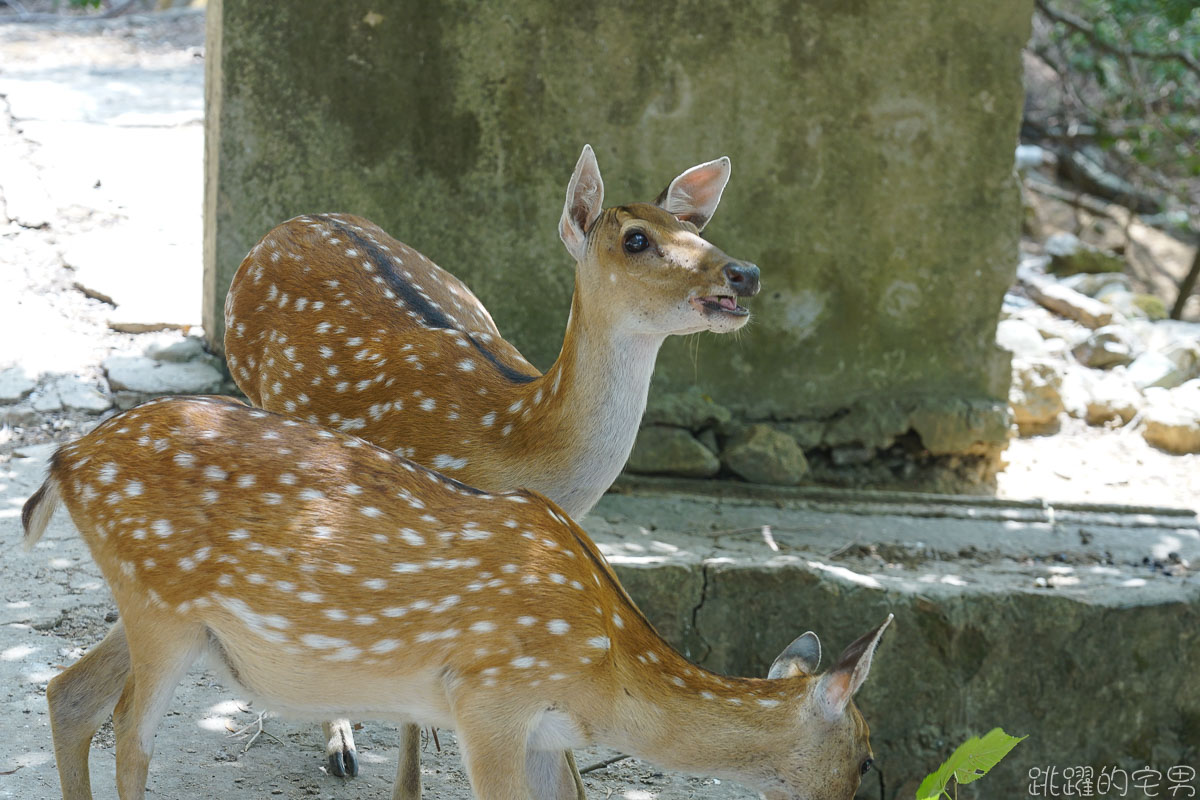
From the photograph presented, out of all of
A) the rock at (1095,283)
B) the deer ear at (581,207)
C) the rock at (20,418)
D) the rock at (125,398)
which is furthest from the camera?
the rock at (1095,283)

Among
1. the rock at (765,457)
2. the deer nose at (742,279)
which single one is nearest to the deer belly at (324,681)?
the deer nose at (742,279)

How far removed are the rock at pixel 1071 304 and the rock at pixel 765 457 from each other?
3.75 m

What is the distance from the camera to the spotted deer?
2.96 meters

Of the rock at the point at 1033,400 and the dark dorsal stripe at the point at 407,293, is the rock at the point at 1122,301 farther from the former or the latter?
the dark dorsal stripe at the point at 407,293

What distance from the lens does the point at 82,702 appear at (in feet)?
11.1

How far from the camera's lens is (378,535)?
119 inches

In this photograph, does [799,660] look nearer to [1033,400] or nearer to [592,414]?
[592,414]

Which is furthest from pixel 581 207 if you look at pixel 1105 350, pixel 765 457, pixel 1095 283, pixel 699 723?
pixel 1095 283

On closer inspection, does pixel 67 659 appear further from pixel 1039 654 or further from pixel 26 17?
pixel 26 17

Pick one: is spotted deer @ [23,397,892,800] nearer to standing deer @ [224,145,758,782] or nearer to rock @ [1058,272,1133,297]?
standing deer @ [224,145,758,782]

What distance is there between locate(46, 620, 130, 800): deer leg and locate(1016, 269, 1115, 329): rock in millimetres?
7641

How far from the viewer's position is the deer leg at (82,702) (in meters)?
3.35

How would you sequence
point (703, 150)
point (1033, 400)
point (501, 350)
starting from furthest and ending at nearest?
point (1033, 400)
point (703, 150)
point (501, 350)

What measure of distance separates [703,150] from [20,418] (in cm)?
341
